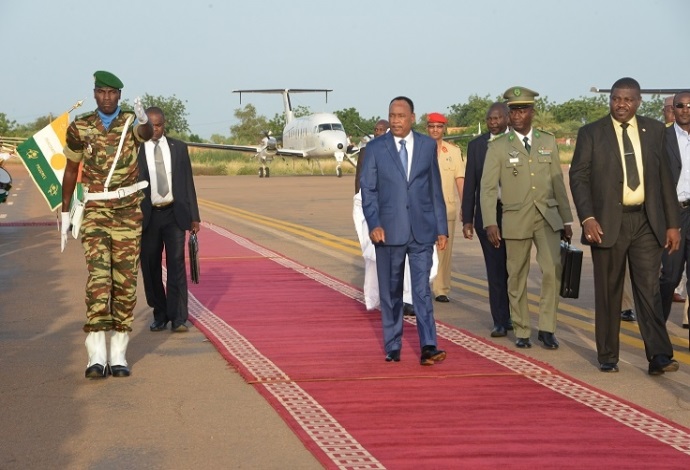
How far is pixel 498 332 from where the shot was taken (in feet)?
35.5

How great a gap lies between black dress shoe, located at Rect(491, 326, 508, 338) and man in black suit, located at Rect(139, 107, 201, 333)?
263 cm

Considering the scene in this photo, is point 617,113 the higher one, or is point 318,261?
point 617,113

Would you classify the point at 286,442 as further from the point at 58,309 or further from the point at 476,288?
the point at 476,288

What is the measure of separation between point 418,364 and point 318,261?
327 inches

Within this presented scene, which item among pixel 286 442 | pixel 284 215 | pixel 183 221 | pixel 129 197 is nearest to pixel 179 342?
pixel 183 221

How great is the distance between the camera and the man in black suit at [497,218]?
35.9 ft

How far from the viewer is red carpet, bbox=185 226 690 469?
671 cm

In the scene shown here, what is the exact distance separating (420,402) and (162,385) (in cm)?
183

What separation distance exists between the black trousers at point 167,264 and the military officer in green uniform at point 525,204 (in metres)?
2.72

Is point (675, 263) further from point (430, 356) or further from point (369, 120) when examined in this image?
point (369, 120)

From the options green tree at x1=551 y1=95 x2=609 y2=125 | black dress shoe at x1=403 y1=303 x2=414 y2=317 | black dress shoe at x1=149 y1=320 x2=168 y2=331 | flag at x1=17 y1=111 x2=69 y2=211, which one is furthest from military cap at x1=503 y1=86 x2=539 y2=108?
green tree at x1=551 y1=95 x2=609 y2=125

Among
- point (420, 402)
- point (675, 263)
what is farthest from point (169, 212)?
point (675, 263)

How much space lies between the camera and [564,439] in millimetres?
7035

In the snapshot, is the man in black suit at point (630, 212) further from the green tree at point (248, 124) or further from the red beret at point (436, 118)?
the green tree at point (248, 124)
